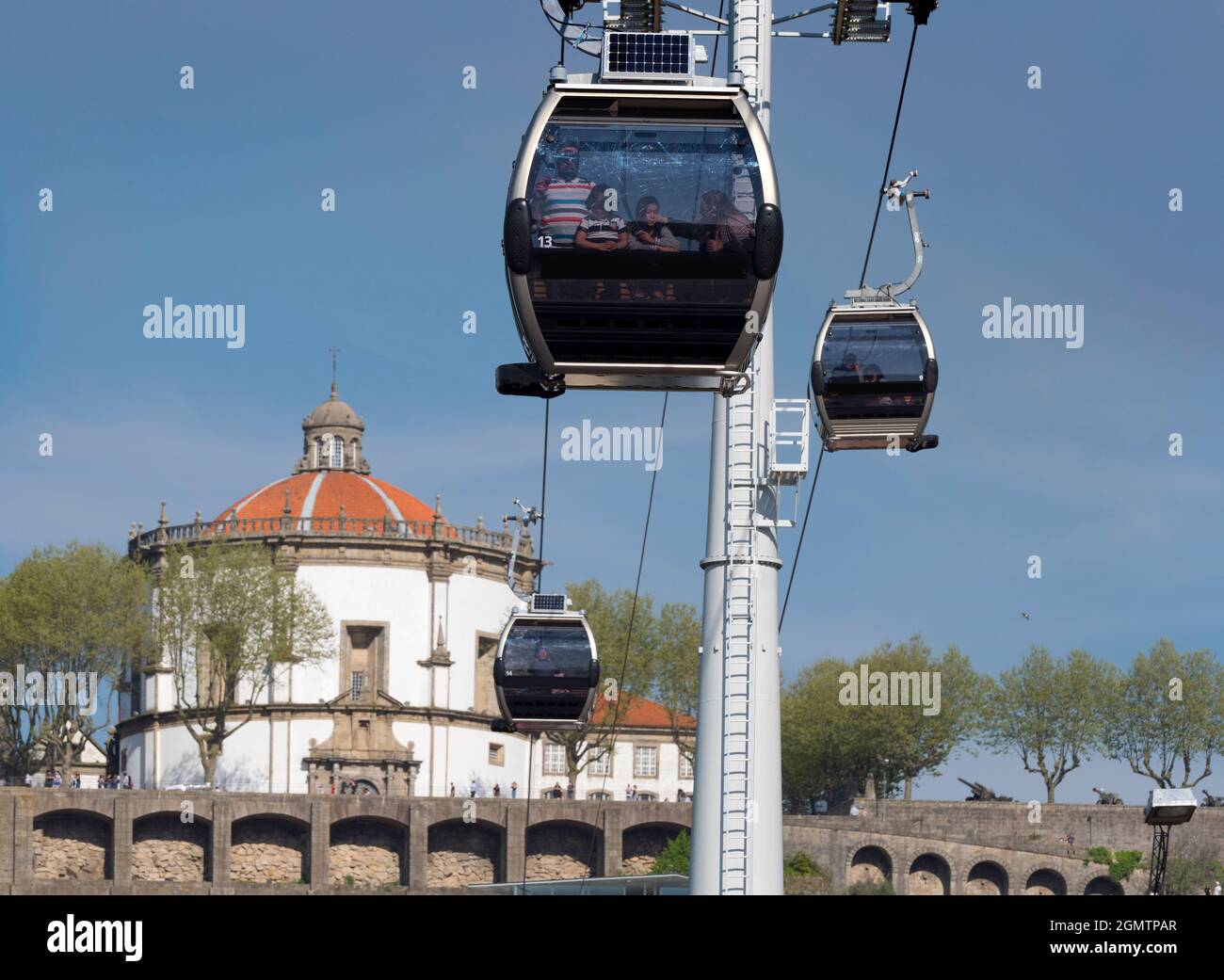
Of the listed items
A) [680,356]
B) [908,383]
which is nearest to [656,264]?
[680,356]

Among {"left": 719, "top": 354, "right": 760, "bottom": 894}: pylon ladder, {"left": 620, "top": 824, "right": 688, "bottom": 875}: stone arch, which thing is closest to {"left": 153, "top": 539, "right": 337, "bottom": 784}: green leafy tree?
{"left": 620, "top": 824, "right": 688, "bottom": 875}: stone arch

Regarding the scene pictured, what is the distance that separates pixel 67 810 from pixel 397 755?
18.4m

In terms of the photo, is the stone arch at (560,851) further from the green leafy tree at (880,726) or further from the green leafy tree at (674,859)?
the green leafy tree at (880,726)

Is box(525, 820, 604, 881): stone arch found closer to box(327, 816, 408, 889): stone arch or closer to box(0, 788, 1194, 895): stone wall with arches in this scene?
box(0, 788, 1194, 895): stone wall with arches

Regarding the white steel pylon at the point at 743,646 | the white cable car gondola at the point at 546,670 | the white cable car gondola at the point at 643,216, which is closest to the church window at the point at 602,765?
the white cable car gondola at the point at 546,670

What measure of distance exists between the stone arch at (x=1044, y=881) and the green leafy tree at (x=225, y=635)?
35.0 m

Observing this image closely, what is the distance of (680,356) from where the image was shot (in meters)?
15.8

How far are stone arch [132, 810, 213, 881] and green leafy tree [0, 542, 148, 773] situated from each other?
16.2 ft

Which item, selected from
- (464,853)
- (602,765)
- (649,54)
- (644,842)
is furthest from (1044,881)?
(649,54)

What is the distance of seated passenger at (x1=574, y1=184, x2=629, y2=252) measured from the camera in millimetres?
15438

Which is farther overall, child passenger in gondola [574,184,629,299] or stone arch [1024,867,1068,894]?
stone arch [1024,867,1068,894]

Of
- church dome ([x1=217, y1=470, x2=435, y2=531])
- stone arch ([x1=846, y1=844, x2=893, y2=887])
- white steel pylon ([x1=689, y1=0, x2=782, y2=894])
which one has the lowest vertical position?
stone arch ([x1=846, y1=844, x2=893, y2=887])

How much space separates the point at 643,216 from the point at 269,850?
84.8 m

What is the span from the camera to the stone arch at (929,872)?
4026 inches
